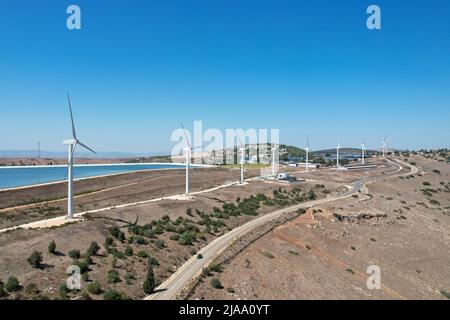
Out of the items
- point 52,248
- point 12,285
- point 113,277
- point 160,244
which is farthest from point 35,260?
point 160,244

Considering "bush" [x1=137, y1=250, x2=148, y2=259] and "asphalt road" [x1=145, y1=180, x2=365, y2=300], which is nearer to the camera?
"asphalt road" [x1=145, y1=180, x2=365, y2=300]

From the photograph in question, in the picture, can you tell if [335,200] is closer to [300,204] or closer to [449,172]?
[300,204]

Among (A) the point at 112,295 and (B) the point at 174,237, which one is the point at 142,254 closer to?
(B) the point at 174,237

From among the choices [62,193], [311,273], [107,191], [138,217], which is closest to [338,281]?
[311,273]

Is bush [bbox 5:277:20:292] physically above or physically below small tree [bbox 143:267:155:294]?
above

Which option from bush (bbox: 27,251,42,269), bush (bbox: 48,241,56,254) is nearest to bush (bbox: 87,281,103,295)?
bush (bbox: 27,251,42,269)

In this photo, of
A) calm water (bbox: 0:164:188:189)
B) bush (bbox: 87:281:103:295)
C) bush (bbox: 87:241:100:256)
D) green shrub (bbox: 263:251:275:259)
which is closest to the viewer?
bush (bbox: 87:281:103:295)

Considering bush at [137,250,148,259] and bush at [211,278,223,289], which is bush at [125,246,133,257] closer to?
bush at [137,250,148,259]
